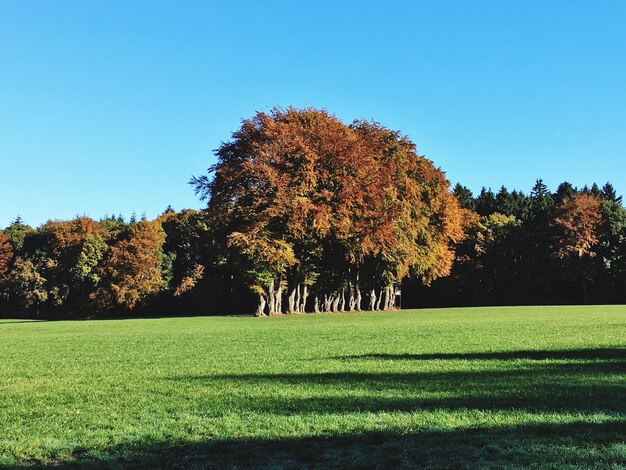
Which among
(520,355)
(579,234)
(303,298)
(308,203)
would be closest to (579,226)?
(579,234)

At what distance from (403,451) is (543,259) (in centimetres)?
6155

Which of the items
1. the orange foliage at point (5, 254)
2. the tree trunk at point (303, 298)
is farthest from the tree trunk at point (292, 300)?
the orange foliage at point (5, 254)

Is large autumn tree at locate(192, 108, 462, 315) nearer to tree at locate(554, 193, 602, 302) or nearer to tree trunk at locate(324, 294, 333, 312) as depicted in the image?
tree trunk at locate(324, 294, 333, 312)

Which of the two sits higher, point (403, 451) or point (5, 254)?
point (5, 254)

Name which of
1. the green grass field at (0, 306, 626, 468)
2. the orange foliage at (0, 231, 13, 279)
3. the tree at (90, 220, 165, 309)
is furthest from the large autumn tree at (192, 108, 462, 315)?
the orange foliage at (0, 231, 13, 279)

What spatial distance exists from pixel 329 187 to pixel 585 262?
34230mm

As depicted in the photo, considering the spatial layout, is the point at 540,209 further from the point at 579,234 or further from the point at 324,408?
the point at 324,408

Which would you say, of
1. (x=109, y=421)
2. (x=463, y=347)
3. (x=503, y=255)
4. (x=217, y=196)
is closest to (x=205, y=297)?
(x=217, y=196)

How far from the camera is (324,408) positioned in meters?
8.03

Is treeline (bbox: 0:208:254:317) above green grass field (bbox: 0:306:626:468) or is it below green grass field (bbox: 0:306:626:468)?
above

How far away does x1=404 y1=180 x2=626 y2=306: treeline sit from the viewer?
60.1 m

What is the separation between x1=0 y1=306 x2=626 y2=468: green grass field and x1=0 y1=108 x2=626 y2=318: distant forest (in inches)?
1004

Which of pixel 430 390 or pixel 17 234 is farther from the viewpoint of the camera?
pixel 17 234

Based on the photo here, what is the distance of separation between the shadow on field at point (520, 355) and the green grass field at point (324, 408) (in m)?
0.05
